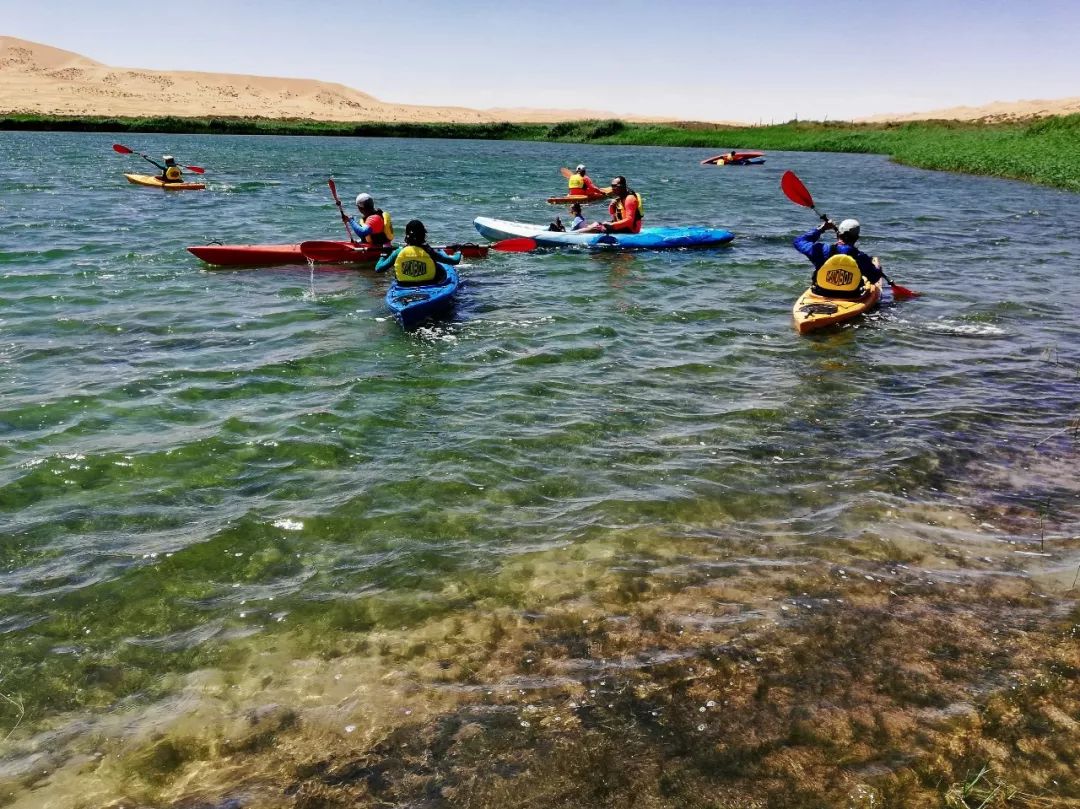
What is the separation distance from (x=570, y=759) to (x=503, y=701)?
18.8 inches

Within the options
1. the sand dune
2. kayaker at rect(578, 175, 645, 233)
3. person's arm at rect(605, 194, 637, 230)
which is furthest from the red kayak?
the sand dune

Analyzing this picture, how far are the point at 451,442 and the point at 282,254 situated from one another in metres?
8.72

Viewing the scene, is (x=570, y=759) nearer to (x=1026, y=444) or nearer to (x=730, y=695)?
(x=730, y=695)

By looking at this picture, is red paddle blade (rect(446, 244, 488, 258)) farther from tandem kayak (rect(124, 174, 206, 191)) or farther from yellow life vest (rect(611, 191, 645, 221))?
tandem kayak (rect(124, 174, 206, 191))

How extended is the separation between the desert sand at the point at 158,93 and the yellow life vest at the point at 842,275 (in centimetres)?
8167

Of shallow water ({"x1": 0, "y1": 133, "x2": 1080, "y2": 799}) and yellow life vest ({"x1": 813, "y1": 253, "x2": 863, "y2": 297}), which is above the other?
yellow life vest ({"x1": 813, "y1": 253, "x2": 863, "y2": 297})

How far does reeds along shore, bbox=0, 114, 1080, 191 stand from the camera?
33750 millimetres

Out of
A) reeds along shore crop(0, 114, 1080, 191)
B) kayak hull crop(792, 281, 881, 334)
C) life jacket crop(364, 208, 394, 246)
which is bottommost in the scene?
kayak hull crop(792, 281, 881, 334)

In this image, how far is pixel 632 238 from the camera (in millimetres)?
16312

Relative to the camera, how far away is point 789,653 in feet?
12.7

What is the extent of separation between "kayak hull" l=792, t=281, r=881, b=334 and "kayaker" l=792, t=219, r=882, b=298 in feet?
0.43

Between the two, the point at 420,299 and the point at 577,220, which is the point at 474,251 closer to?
the point at 577,220

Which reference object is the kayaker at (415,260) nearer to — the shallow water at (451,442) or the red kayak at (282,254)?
the shallow water at (451,442)

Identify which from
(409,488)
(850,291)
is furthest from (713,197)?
(409,488)
